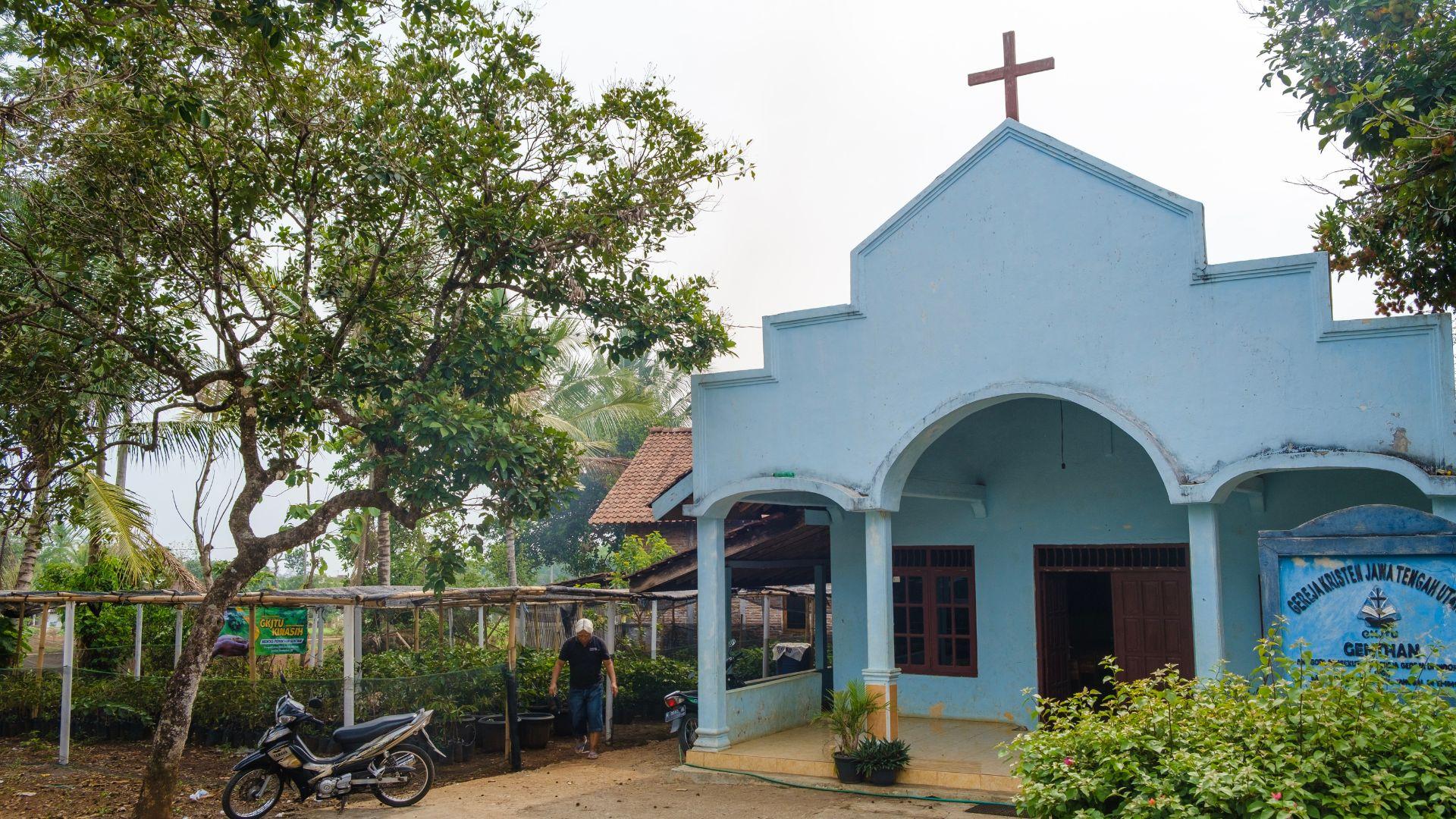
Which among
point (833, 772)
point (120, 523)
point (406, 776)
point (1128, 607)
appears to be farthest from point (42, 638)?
point (1128, 607)

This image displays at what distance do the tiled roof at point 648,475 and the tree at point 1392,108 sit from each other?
12224mm

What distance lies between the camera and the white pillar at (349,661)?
10.6 metres

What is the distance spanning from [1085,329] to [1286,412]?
5.70 feet

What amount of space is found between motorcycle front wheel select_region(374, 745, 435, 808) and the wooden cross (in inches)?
317

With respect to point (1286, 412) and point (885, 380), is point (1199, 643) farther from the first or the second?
point (885, 380)

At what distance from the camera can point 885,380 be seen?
1058 cm

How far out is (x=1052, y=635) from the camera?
12.4 m

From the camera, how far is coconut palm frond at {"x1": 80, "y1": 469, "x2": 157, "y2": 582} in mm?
15812

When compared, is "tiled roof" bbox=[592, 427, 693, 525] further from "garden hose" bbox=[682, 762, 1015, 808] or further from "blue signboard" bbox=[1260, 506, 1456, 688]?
"blue signboard" bbox=[1260, 506, 1456, 688]

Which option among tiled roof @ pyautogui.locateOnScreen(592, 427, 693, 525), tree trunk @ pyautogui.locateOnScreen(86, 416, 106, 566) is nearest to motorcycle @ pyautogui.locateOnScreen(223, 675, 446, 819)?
tree trunk @ pyautogui.locateOnScreen(86, 416, 106, 566)

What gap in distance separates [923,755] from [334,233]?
7.52 m

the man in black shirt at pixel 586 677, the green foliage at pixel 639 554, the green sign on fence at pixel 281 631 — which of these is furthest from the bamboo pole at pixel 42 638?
the green foliage at pixel 639 554

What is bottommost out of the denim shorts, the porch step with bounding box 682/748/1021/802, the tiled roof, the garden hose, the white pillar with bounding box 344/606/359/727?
the garden hose

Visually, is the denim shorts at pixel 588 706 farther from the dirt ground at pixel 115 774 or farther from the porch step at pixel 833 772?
the porch step at pixel 833 772
